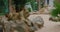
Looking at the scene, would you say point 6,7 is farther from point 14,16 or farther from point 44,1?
point 44,1

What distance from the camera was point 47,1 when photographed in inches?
232

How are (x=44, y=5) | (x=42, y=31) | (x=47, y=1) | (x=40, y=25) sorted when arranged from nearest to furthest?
(x=42, y=31), (x=40, y=25), (x=47, y=1), (x=44, y=5)

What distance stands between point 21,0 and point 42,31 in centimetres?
151

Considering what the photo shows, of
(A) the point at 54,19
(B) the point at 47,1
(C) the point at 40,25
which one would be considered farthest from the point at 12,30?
(B) the point at 47,1

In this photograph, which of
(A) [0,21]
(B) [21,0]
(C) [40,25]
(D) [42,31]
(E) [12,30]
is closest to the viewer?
(E) [12,30]

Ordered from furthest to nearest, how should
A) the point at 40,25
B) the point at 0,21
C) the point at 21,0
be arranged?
the point at 21,0
the point at 40,25
the point at 0,21

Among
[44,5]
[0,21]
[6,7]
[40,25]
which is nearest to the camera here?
[0,21]

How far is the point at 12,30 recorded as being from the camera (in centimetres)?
219

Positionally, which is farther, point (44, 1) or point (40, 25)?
point (44, 1)

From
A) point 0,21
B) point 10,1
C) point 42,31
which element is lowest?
point 42,31

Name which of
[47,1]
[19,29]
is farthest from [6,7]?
[47,1]

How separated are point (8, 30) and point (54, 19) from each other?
4.49 feet

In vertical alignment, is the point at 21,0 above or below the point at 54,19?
above

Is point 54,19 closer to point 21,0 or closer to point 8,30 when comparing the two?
point 21,0
